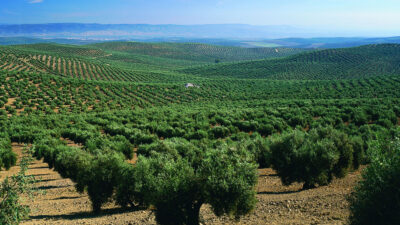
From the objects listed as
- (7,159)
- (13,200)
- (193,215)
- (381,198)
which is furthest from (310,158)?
(7,159)

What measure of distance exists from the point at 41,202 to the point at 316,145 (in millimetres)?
15104

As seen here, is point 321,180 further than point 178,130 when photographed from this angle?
No

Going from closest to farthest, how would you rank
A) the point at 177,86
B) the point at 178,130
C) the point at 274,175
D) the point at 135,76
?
1. the point at 274,175
2. the point at 178,130
3. the point at 177,86
4. the point at 135,76

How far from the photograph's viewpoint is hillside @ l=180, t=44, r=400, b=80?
89.4 m

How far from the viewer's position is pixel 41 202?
47.2 ft

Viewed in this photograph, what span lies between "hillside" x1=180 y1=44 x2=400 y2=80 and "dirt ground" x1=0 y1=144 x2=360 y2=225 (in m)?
80.9

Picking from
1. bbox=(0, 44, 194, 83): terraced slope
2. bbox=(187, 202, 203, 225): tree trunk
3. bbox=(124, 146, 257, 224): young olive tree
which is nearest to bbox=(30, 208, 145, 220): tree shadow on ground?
bbox=(124, 146, 257, 224): young olive tree

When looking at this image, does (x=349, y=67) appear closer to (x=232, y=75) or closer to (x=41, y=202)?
(x=232, y=75)

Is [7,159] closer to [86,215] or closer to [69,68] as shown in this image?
[86,215]

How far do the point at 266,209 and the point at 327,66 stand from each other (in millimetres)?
103237

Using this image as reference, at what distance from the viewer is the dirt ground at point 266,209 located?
37.2 feet

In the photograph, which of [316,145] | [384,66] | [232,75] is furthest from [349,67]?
[316,145]

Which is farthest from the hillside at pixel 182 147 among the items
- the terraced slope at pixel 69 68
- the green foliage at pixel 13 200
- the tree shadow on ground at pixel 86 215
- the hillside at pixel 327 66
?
the hillside at pixel 327 66

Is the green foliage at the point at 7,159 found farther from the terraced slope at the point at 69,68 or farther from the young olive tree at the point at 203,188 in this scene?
the terraced slope at the point at 69,68
